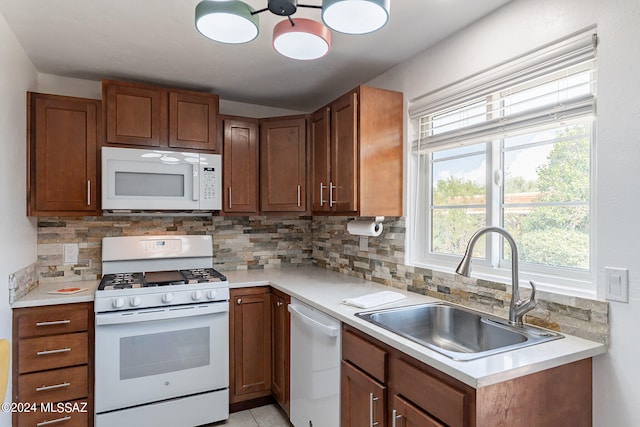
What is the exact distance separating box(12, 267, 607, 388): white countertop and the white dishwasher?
81 mm

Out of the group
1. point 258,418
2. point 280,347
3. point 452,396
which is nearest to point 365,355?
point 452,396

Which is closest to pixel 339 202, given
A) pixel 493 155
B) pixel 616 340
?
pixel 493 155

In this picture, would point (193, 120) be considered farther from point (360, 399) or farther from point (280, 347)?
point (360, 399)

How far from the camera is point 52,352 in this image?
84.0 inches

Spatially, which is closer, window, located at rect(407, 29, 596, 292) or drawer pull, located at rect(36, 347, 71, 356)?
window, located at rect(407, 29, 596, 292)

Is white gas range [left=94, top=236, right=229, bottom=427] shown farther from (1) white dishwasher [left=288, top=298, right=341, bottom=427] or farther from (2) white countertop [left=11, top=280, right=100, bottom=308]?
(1) white dishwasher [left=288, top=298, right=341, bottom=427]

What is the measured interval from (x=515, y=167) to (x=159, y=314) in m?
2.18

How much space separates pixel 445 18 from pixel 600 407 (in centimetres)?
180

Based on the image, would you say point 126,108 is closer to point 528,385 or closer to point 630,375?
point 528,385

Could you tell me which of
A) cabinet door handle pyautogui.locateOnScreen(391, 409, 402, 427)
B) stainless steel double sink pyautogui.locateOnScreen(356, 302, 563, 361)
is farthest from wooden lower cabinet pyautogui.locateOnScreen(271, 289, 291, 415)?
cabinet door handle pyautogui.locateOnScreen(391, 409, 402, 427)

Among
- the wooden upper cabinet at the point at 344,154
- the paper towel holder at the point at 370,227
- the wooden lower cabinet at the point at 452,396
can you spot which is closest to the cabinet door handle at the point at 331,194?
the wooden upper cabinet at the point at 344,154

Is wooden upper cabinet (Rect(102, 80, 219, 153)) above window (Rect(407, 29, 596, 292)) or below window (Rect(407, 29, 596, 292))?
above

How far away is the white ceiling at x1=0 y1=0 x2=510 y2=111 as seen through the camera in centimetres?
178

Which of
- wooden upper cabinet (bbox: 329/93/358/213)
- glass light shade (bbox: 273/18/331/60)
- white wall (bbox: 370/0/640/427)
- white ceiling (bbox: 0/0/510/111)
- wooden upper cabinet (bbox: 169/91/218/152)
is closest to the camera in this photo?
white wall (bbox: 370/0/640/427)
